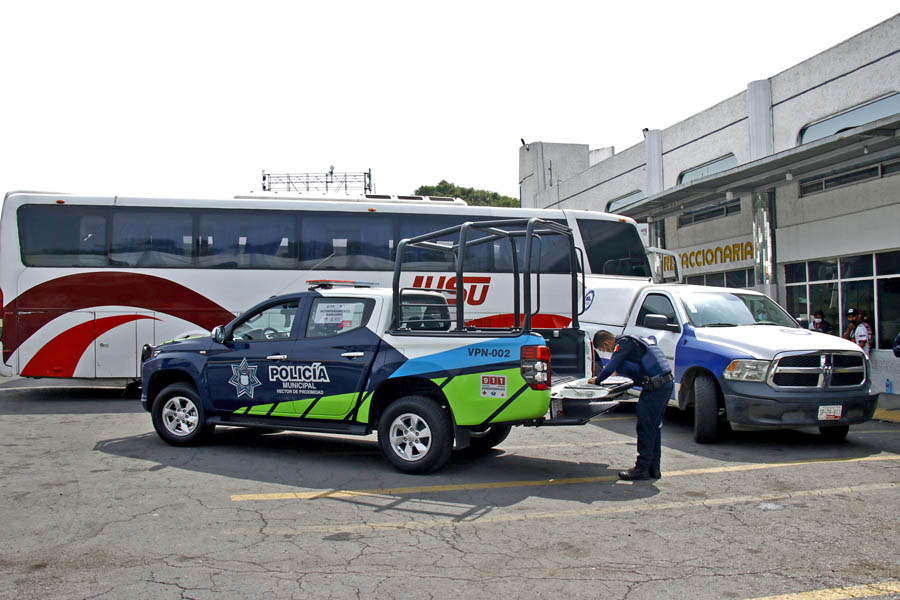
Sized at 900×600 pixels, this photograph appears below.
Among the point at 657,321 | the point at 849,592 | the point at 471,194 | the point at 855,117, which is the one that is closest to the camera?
the point at 849,592

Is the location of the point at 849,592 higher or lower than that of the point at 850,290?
lower

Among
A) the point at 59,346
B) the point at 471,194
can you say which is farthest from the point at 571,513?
the point at 471,194

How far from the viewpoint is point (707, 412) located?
349 inches

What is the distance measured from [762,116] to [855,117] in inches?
116

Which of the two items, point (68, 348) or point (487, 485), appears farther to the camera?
point (68, 348)

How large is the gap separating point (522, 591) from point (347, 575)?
3.43 ft

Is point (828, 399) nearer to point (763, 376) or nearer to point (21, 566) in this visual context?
point (763, 376)

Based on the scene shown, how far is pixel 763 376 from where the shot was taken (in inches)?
333

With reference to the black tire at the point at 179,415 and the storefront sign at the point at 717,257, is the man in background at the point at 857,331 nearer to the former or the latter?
the storefront sign at the point at 717,257

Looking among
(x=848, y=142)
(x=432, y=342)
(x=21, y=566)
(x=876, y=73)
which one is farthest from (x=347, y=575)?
(x=876, y=73)

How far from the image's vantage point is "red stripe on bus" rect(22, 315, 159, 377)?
1358 centimetres

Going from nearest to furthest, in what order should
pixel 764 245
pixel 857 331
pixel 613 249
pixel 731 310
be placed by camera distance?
1. pixel 731 310
2. pixel 857 331
3. pixel 613 249
4. pixel 764 245

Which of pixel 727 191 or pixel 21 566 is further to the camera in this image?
pixel 727 191

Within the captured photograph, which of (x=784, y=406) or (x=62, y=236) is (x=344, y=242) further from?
(x=784, y=406)
